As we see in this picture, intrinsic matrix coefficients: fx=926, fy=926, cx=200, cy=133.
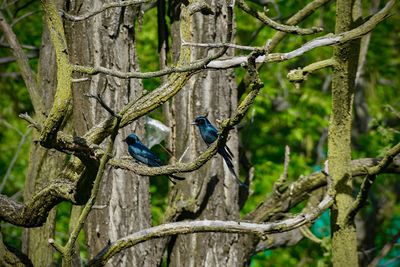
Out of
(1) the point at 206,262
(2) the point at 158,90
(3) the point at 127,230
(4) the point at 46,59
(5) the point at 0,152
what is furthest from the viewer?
(5) the point at 0,152

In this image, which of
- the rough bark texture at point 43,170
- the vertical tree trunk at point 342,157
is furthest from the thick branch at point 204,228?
the rough bark texture at point 43,170

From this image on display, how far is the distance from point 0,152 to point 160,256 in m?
12.1

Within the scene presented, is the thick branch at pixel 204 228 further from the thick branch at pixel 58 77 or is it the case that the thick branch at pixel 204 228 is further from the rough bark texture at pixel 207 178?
the rough bark texture at pixel 207 178

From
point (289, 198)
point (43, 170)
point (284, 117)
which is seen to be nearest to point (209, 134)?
point (289, 198)

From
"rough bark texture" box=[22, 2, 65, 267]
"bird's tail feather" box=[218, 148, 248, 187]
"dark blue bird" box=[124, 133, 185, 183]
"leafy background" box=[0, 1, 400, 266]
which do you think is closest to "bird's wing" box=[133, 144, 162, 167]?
"dark blue bird" box=[124, 133, 185, 183]

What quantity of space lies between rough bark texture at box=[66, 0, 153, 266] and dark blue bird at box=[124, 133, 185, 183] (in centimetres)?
35

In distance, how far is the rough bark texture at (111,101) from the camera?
7.93m

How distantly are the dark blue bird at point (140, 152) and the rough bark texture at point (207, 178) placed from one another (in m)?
1.02

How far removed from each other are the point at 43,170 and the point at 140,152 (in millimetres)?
2069

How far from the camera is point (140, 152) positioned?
24.0 ft

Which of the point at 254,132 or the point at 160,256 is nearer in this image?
the point at 160,256

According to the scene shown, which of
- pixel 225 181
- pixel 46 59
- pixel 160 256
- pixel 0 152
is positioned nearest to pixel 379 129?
pixel 225 181

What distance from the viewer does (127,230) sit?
7961 mm

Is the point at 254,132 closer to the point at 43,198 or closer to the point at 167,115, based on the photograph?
the point at 167,115
